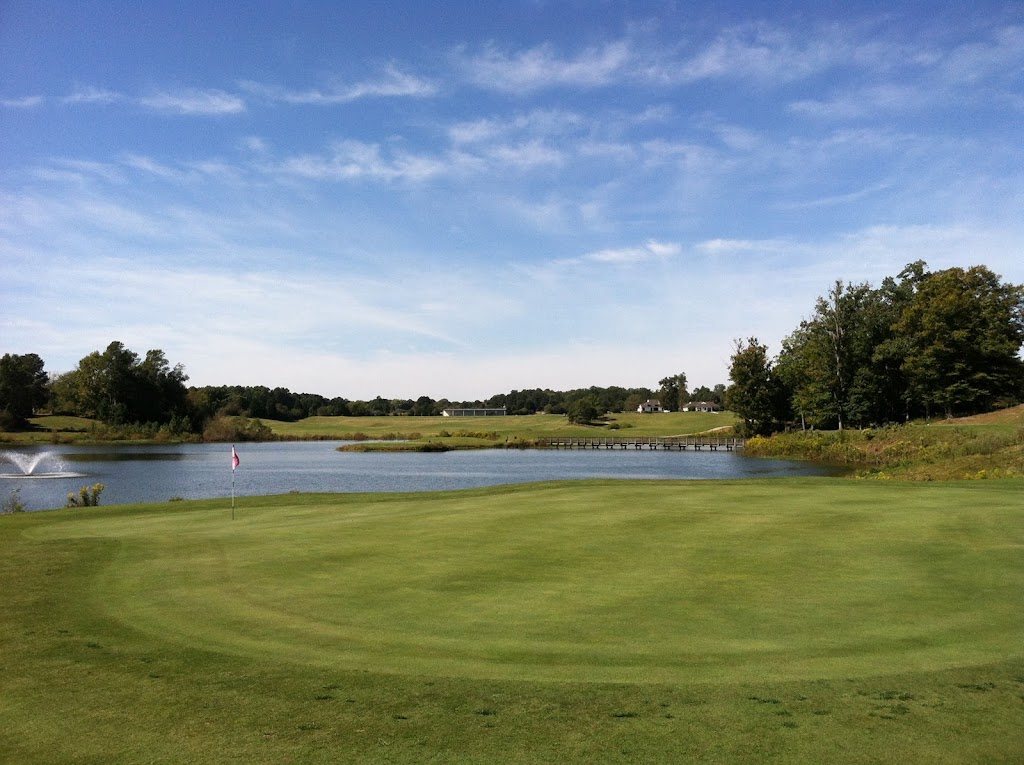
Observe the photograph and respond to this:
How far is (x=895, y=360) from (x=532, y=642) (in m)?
85.1

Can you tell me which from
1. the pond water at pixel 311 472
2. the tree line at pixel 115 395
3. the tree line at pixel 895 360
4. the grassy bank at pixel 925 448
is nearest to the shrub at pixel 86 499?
the pond water at pixel 311 472

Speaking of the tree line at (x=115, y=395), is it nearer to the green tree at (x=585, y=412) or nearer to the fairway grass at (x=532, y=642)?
the green tree at (x=585, y=412)

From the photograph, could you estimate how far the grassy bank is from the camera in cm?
3419

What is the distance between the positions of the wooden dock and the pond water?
334 inches

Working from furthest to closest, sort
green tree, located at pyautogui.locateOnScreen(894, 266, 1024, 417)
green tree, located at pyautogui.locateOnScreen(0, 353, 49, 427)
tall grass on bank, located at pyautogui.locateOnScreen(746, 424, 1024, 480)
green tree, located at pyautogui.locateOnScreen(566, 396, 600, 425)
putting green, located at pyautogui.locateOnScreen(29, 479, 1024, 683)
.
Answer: green tree, located at pyautogui.locateOnScreen(566, 396, 600, 425) < green tree, located at pyautogui.locateOnScreen(0, 353, 49, 427) < green tree, located at pyautogui.locateOnScreen(894, 266, 1024, 417) < tall grass on bank, located at pyautogui.locateOnScreen(746, 424, 1024, 480) < putting green, located at pyautogui.locateOnScreen(29, 479, 1024, 683)

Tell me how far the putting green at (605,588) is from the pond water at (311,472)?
27340mm

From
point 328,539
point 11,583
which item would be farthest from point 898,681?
point 11,583

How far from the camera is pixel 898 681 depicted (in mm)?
6812

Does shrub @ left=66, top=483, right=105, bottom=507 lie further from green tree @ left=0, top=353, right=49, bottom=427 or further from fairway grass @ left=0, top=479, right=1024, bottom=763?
green tree @ left=0, top=353, right=49, bottom=427

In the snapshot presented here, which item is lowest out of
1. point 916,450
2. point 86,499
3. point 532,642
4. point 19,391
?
point 916,450

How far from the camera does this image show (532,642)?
7973mm

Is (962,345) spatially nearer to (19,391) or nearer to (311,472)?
(311,472)

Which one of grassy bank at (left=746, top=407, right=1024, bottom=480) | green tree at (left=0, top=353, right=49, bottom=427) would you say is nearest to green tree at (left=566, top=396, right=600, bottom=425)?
grassy bank at (left=746, top=407, right=1024, bottom=480)

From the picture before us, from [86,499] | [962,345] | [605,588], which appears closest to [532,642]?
[605,588]
